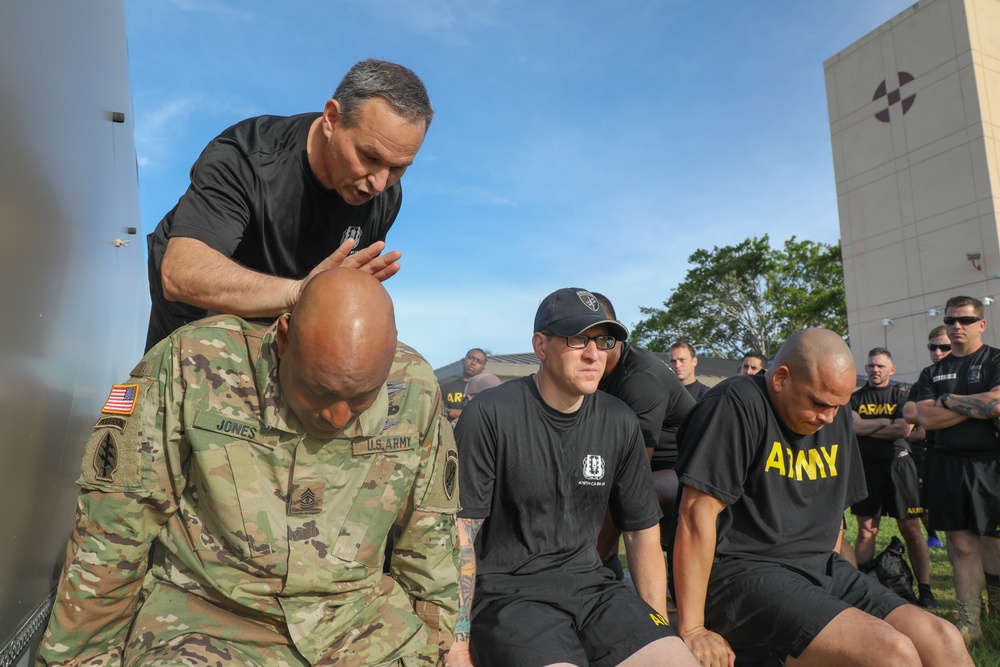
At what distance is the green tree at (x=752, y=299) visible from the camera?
2656 cm

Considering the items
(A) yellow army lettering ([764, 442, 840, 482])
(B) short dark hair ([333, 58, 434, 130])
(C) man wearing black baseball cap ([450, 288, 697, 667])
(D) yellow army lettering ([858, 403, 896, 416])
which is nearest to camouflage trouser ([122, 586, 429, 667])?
(C) man wearing black baseball cap ([450, 288, 697, 667])

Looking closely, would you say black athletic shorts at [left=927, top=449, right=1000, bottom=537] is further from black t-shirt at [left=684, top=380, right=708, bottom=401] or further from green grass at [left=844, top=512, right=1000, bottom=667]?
black t-shirt at [left=684, top=380, right=708, bottom=401]

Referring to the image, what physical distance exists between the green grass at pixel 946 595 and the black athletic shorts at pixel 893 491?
60 cm

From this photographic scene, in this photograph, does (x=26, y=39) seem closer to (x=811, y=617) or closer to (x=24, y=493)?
(x=24, y=493)

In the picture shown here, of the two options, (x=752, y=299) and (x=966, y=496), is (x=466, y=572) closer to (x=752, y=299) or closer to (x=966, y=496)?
(x=966, y=496)

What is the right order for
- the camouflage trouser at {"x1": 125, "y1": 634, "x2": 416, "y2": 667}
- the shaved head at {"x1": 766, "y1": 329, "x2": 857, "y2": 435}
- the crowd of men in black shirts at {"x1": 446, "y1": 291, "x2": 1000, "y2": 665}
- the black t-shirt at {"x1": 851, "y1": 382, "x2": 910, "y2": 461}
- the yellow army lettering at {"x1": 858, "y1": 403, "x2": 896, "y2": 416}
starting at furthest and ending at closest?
the yellow army lettering at {"x1": 858, "y1": 403, "x2": 896, "y2": 416}, the black t-shirt at {"x1": 851, "y1": 382, "x2": 910, "y2": 461}, the shaved head at {"x1": 766, "y1": 329, "x2": 857, "y2": 435}, the crowd of men in black shirts at {"x1": 446, "y1": 291, "x2": 1000, "y2": 665}, the camouflage trouser at {"x1": 125, "y1": 634, "x2": 416, "y2": 667}

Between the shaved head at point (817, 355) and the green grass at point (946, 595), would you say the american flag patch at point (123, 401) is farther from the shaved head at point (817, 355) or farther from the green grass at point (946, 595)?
the green grass at point (946, 595)

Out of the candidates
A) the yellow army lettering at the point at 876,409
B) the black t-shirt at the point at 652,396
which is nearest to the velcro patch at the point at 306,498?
the black t-shirt at the point at 652,396

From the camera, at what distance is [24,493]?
6.55 ft

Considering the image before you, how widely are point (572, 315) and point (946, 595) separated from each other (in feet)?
14.7

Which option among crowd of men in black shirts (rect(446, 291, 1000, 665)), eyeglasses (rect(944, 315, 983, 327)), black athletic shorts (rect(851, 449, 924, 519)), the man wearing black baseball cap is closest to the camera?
the man wearing black baseball cap

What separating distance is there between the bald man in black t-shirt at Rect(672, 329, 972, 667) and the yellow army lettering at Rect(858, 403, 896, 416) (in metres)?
3.70

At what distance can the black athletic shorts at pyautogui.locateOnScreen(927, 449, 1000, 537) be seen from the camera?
4.89m

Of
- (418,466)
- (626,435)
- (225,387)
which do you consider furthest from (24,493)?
(626,435)
